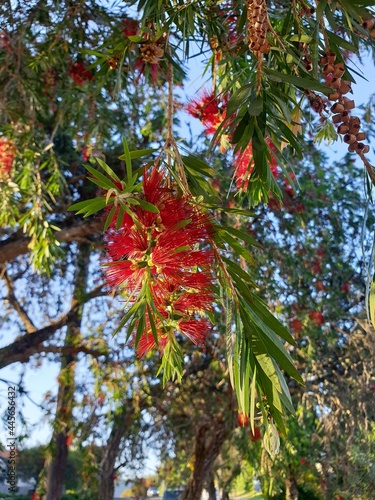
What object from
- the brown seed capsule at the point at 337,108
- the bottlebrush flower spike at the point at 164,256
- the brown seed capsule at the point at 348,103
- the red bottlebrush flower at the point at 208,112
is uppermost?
the red bottlebrush flower at the point at 208,112

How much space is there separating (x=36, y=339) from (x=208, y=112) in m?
5.59

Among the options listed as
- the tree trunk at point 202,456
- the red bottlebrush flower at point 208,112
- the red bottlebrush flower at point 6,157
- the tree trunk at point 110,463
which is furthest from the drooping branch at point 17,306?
the red bottlebrush flower at point 208,112

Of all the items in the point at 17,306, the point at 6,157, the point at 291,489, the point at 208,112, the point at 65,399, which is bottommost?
the point at 208,112

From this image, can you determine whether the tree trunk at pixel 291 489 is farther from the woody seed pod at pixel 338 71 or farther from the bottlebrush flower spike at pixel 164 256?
the woody seed pod at pixel 338 71

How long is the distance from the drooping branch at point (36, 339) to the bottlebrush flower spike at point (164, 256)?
17.6 ft

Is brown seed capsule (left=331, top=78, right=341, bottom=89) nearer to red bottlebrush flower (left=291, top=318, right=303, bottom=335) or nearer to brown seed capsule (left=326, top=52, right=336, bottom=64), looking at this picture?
brown seed capsule (left=326, top=52, right=336, bottom=64)

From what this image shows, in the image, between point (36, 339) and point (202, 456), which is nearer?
point (36, 339)

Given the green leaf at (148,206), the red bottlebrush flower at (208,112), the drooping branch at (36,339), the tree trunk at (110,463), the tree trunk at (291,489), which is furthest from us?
the tree trunk at (291,489)

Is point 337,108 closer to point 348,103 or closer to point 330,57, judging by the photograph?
point 348,103

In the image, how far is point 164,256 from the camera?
1117 millimetres

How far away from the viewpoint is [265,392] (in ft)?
3.78

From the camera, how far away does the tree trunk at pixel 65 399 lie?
6.67 meters

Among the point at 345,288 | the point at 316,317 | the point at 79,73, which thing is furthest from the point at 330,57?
the point at 345,288

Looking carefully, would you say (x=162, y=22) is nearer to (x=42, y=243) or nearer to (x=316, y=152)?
(x=42, y=243)
